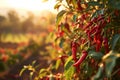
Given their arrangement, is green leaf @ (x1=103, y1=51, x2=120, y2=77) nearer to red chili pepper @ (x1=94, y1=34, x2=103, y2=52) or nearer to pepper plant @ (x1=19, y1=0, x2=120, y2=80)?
pepper plant @ (x1=19, y1=0, x2=120, y2=80)

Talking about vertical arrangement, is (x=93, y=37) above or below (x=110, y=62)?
above

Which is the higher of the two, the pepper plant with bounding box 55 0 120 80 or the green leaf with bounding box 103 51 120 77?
the pepper plant with bounding box 55 0 120 80

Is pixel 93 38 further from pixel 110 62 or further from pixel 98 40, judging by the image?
pixel 110 62

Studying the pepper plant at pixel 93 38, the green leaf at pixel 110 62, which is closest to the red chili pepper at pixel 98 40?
the pepper plant at pixel 93 38

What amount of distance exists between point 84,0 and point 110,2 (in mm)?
417

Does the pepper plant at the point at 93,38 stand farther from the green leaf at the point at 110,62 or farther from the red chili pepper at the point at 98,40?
the green leaf at the point at 110,62

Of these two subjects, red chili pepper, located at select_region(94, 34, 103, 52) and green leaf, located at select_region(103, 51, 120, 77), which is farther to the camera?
red chili pepper, located at select_region(94, 34, 103, 52)

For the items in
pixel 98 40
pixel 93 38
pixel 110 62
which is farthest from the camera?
pixel 93 38

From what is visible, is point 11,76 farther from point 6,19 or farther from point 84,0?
point 6,19

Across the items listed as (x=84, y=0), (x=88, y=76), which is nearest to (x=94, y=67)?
(x=88, y=76)

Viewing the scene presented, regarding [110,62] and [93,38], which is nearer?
[110,62]

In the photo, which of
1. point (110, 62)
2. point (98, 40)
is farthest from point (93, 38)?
point (110, 62)

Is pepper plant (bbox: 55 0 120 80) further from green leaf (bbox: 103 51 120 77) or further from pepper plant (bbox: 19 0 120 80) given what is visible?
green leaf (bbox: 103 51 120 77)

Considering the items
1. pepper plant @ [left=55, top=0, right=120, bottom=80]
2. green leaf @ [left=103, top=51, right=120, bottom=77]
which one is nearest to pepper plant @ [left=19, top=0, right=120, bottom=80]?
pepper plant @ [left=55, top=0, right=120, bottom=80]
